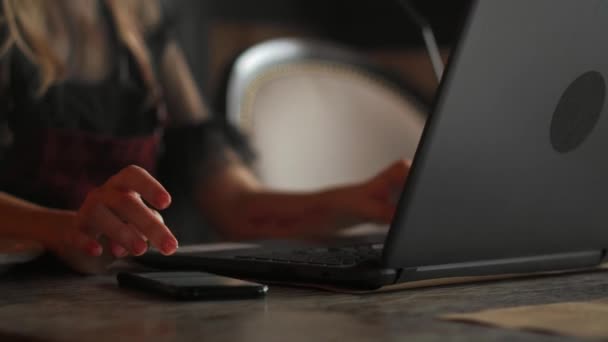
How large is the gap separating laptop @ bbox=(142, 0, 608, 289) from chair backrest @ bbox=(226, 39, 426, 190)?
2.71 ft

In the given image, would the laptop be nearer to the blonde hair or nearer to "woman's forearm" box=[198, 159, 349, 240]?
"woman's forearm" box=[198, 159, 349, 240]

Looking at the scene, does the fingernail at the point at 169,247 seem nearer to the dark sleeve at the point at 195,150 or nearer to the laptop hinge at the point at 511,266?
the laptop hinge at the point at 511,266

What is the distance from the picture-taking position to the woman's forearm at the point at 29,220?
2.60 feet

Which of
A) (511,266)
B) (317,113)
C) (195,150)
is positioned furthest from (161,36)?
(511,266)

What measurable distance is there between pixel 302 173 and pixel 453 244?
0.96 meters

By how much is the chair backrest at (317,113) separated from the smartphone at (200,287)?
33.5 inches

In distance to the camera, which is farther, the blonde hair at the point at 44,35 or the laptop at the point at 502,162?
the blonde hair at the point at 44,35

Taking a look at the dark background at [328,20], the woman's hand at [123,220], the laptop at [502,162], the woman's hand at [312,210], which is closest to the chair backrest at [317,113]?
the woman's hand at [312,210]

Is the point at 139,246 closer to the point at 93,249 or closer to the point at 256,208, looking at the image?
the point at 93,249

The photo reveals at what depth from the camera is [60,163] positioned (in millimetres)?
1195

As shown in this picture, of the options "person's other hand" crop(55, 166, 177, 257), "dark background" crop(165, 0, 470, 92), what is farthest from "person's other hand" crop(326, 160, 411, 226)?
"dark background" crop(165, 0, 470, 92)

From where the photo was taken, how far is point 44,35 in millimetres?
1208

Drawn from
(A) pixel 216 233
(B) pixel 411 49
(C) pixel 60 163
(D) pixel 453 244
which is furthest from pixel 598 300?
(B) pixel 411 49

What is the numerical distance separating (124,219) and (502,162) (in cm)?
30
